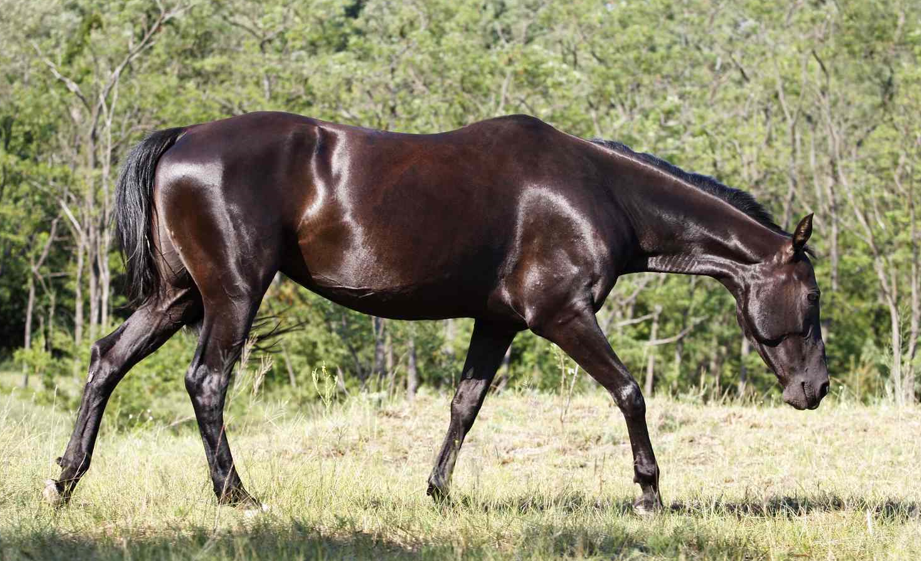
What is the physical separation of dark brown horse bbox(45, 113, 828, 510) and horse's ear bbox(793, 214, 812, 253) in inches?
0.6

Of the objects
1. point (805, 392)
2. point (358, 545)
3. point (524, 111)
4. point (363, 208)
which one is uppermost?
point (524, 111)

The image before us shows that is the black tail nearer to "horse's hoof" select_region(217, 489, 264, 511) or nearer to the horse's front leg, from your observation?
"horse's hoof" select_region(217, 489, 264, 511)

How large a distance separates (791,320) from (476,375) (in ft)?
5.98

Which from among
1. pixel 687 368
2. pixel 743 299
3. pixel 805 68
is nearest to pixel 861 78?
pixel 805 68

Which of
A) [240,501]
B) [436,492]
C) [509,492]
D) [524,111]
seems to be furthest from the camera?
[524,111]

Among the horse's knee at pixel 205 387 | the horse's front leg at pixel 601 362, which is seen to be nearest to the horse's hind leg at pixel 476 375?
the horse's front leg at pixel 601 362

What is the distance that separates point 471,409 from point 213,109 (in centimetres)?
2453

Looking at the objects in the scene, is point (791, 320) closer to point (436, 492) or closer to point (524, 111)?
point (436, 492)

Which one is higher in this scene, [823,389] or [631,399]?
[823,389]

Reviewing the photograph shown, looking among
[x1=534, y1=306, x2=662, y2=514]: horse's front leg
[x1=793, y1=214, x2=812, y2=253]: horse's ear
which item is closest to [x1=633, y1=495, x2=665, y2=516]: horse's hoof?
[x1=534, y1=306, x2=662, y2=514]: horse's front leg

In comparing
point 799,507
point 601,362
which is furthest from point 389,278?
point 799,507

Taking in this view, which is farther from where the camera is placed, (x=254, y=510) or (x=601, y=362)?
(x=601, y=362)

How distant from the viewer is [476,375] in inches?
215

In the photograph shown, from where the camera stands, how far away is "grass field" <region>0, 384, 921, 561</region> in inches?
156
